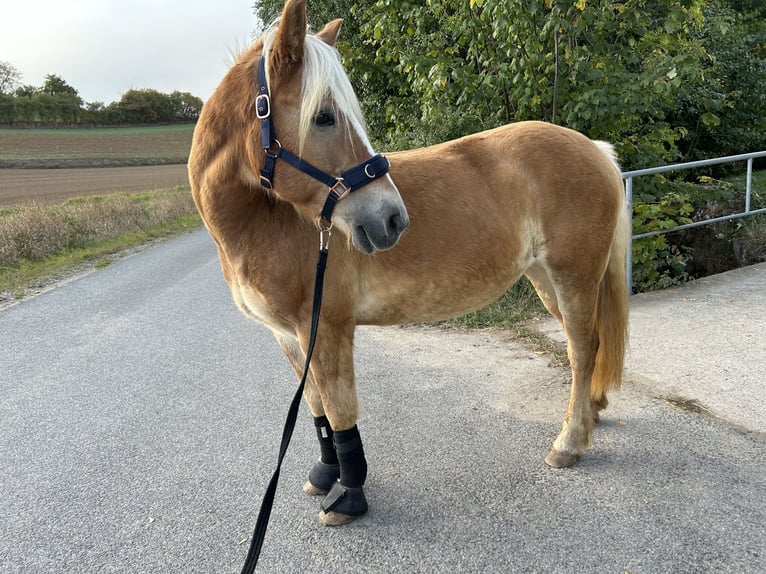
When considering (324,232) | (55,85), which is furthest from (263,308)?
(55,85)

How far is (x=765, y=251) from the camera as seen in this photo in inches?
261

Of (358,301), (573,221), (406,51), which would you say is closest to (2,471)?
(358,301)

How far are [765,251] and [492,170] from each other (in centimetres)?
605

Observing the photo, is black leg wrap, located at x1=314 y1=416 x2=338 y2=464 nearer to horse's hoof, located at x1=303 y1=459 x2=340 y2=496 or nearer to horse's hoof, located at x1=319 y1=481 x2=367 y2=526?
horse's hoof, located at x1=303 y1=459 x2=340 y2=496

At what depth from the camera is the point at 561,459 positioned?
266cm

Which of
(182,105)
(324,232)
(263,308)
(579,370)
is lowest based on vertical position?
(579,370)

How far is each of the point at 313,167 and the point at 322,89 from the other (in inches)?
10.9

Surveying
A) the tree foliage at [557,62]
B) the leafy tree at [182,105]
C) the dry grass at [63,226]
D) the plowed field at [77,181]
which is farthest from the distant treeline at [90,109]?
the tree foliage at [557,62]

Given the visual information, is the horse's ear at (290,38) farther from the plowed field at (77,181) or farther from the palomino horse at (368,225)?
the plowed field at (77,181)

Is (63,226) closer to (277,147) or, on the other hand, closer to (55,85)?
(277,147)

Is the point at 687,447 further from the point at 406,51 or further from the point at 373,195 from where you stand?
the point at 406,51

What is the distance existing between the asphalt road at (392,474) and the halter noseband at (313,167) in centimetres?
150

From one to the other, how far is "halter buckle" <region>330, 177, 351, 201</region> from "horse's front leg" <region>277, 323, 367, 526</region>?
638mm

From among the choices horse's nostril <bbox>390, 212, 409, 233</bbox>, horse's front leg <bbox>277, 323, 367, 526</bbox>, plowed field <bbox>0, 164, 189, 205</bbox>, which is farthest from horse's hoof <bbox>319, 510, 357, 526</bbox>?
plowed field <bbox>0, 164, 189, 205</bbox>
